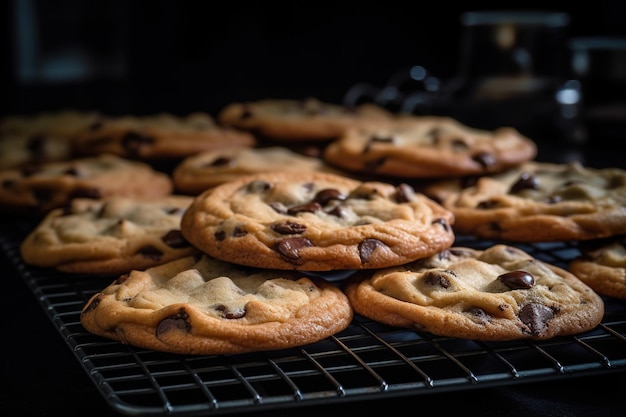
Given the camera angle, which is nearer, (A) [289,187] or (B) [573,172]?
(A) [289,187]

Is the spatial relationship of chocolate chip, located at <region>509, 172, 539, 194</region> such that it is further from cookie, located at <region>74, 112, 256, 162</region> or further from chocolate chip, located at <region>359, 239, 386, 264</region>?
cookie, located at <region>74, 112, 256, 162</region>

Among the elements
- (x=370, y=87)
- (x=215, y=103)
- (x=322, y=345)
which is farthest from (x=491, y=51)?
(x=322, y=345)

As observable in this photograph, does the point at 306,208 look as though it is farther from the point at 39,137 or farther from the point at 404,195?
the point at 39,137

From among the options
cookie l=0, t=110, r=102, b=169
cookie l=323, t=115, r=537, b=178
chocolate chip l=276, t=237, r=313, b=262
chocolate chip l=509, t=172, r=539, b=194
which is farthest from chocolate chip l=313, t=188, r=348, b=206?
cookie l=0, t=110, r=102, b=169

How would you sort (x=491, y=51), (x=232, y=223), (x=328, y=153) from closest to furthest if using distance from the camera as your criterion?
(x=232, y=223), (x=328, y=153), (x=491, y=51)

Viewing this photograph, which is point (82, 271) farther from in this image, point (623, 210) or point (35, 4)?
point (35, 4)

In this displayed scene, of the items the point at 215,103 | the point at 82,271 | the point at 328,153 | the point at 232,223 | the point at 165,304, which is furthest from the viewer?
the point at 215,103
